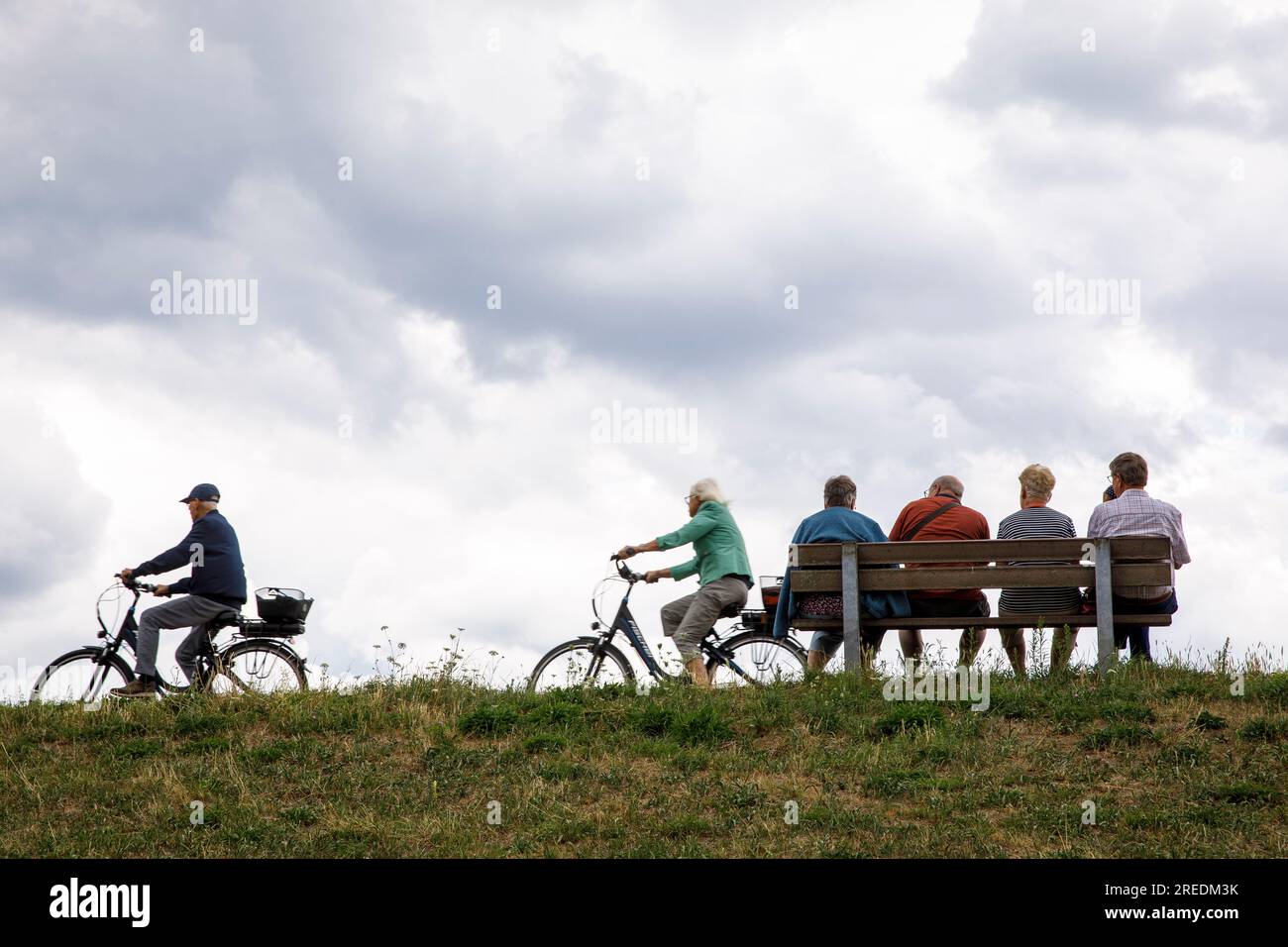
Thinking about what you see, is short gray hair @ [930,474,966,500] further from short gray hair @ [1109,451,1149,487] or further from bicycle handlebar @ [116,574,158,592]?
bicycle handlebar @ [116,574,158,592]

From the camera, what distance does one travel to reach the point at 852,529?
13.1 meters

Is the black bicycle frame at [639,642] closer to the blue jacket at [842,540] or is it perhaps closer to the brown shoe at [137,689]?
the blue jacket at [842,540]

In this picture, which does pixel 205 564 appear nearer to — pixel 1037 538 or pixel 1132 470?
pixel 1037 538

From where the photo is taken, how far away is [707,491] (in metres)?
13.4

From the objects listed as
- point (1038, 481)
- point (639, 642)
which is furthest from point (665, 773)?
point (1038, 481)

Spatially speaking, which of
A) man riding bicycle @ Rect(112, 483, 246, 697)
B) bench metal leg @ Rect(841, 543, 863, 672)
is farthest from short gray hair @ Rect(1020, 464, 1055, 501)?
man riding bicycle @ Rect(112, 483, 246, 697)

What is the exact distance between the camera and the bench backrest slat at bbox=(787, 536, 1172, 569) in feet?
A: 40.8

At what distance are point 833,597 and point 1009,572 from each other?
152cm

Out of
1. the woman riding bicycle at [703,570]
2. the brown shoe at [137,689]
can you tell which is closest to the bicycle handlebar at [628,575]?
the woman riding bicycle at [703,570]

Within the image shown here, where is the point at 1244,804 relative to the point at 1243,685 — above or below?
below
